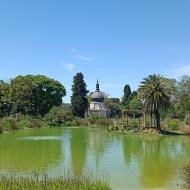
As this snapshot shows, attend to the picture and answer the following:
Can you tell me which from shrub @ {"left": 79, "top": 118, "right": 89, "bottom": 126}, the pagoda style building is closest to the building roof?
the pagoda style building

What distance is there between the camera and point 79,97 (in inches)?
4449

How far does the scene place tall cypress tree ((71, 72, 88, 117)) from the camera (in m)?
113

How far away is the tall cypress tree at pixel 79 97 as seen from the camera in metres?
113

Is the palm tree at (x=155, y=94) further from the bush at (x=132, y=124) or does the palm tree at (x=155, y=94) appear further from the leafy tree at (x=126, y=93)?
the leafy tree at (x=126, y=93)

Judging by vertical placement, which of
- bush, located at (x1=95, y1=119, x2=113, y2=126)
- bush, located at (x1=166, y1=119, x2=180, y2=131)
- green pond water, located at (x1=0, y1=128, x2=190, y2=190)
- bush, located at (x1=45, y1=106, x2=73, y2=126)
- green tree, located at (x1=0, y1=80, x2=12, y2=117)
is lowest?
green pond water, located at (x1=0, y1=128, x2=190, y2=190)

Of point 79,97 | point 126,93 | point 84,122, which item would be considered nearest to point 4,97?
point 84,122

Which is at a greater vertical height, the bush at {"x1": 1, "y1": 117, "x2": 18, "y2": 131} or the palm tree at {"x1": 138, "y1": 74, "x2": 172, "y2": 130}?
the palm tree at {"x1": 138, "y1": 74, "x2": 172, "y2": 130}

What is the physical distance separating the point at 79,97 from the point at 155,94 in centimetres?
4924

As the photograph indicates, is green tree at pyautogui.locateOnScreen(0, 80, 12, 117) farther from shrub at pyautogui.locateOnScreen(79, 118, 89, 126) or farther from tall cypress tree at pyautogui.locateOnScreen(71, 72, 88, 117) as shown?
shrub at pyautogui.locateOnScreen(79, 118, 89, 126)

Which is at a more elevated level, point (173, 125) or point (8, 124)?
point (8, 124)

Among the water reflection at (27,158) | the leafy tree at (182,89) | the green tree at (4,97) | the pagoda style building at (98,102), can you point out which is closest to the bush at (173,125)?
the leafy tree at (182,89)

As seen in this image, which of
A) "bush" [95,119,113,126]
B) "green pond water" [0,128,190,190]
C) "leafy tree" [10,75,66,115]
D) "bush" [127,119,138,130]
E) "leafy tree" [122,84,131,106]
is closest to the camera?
"green pond water" [0,128,190,190]

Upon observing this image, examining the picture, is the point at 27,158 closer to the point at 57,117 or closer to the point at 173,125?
the point at 173,125

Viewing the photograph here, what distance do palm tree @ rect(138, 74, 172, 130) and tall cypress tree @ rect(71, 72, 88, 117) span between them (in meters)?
46.5
